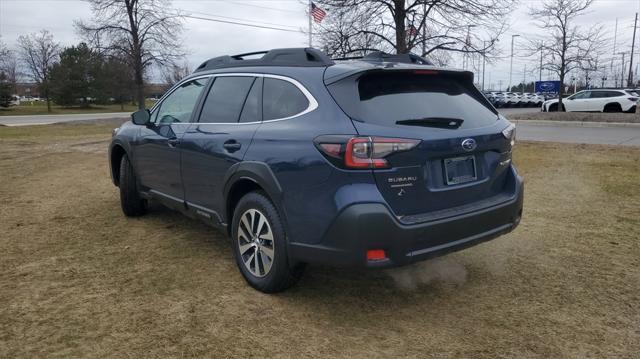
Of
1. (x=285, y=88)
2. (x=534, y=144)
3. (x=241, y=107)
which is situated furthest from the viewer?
(x=534, y=144)

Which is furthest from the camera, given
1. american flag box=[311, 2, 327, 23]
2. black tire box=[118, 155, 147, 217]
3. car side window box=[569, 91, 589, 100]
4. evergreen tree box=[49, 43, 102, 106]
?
evergreen tree box=[49, 43, 102, 106]

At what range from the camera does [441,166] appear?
314cm

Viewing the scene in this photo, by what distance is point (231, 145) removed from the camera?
12.2ft

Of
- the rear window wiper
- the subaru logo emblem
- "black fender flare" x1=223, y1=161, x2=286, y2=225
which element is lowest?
"black fender flare" x1=223, y1=161, x2=286, y2=225

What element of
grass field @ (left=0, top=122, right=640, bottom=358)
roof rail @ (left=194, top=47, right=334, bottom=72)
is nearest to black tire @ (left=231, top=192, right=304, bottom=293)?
grass field @ (left=0, top=122, right=640, bottom=358)

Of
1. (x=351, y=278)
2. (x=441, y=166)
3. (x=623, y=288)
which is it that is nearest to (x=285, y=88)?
(x=441, y=166)

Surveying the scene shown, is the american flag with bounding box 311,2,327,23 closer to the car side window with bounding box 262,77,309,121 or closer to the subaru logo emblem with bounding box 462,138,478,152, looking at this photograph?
the car side window with bounding box 262,77,309,121

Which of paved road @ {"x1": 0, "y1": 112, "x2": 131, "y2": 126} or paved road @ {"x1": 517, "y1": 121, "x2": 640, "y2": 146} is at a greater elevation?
paved road @ {"x1": 0, "y1": 112, "x2": 131, "y2": 126}

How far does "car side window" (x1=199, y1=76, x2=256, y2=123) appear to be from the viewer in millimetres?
3887

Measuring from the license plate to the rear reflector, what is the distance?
66 centimetres

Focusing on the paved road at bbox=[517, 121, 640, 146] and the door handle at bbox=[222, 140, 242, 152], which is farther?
the paved road at bbox=[517, 121, 640, 146]

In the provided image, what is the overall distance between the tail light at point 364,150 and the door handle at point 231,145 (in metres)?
0.96

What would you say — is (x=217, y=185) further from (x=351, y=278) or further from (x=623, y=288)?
(x=623, y=288)

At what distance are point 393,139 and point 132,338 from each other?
195 centimetres
